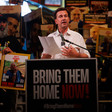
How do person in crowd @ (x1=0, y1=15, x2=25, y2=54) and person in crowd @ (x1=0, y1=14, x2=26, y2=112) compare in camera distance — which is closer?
person in crowd @ (x1=0, y1=14, x2=26, y2=112)

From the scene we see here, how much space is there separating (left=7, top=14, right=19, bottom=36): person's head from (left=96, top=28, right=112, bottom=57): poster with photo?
39.4 inches

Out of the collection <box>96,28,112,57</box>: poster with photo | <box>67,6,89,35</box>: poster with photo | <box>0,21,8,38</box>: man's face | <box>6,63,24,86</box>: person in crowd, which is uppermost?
<box>67,6,89,35</box>: poster with photo

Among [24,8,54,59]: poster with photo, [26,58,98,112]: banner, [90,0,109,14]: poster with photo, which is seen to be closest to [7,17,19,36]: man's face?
[24,8,54,59]: poster with photo

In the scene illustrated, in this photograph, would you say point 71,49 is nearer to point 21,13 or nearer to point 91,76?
point 91,76

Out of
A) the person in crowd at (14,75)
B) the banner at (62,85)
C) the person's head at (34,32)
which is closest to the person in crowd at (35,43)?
the person's head at (34,32)

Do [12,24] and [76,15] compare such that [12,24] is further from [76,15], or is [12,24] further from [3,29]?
[76,15]

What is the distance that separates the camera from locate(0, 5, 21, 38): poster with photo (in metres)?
2.32

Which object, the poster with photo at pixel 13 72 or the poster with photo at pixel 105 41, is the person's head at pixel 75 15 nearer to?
the poster with photo at pixel 105 41

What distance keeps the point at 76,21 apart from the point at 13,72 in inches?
38.9

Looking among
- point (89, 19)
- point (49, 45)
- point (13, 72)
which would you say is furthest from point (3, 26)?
point (89, 19)

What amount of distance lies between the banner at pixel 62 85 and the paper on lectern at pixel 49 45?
1.71 ft

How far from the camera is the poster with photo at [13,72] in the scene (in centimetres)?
200

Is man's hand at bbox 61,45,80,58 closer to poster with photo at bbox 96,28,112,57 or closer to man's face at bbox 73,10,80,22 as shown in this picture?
poster with photo at bbox 96,28,112,57

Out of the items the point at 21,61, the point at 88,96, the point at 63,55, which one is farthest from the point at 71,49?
the point at 88,96
